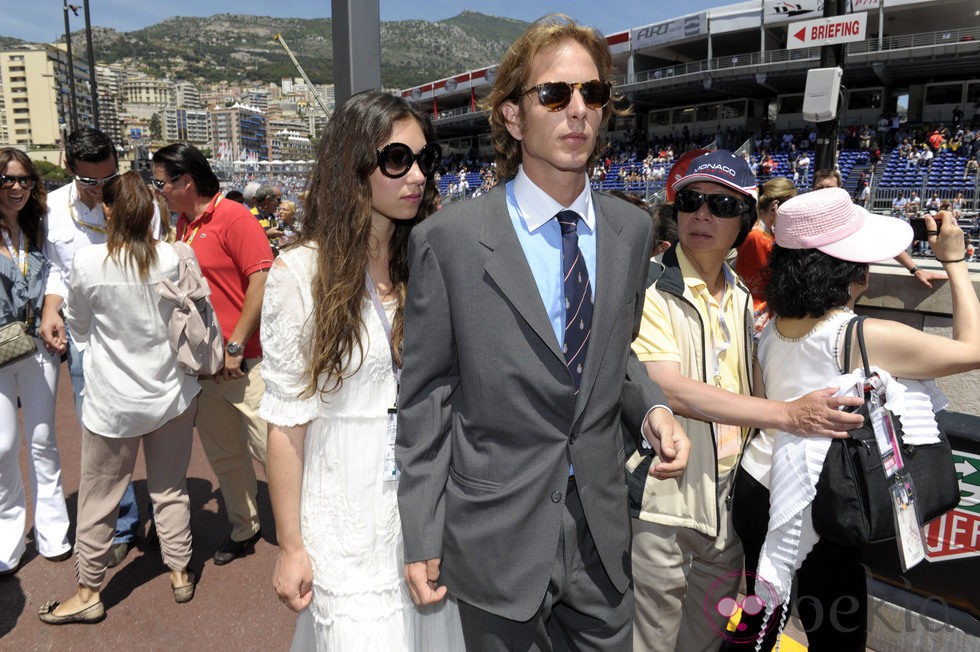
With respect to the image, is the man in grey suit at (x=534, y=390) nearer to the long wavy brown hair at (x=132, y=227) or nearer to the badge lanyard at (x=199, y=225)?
the long wavy brown hair at (x=132, y=227)

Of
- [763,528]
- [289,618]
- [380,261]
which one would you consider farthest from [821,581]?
[289,618]

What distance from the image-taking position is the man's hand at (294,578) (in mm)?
1646


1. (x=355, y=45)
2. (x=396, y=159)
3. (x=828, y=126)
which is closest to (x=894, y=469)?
(x=396, y=159)

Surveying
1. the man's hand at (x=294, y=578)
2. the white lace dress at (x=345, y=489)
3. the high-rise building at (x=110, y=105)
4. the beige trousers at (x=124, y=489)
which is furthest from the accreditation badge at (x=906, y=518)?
the high-rise building at (x=110, y=105)

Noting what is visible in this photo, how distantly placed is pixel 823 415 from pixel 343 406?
4.35ft

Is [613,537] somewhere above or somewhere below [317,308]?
below

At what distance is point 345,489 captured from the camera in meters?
1.71

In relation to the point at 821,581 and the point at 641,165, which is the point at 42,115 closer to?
the point at 641,165

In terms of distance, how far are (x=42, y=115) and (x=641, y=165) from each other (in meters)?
138

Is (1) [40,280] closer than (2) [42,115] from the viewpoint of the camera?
Yes

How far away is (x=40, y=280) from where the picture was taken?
3654 mm

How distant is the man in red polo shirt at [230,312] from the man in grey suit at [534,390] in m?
2.00

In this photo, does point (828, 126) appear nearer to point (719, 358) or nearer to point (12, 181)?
point (719, 358)

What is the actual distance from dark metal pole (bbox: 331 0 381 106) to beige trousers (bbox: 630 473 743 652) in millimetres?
1766
